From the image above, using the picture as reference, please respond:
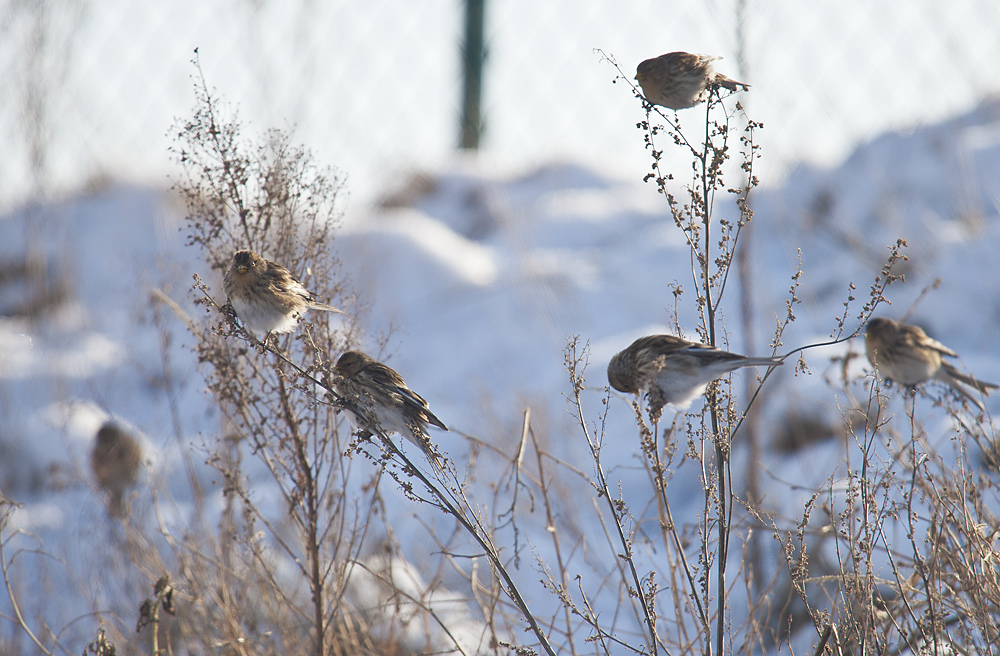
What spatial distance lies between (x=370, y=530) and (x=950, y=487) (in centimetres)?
412

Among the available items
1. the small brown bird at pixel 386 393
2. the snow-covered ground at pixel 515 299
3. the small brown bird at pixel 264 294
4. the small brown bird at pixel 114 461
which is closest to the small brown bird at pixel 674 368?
the small brown bird at pixel 386 393

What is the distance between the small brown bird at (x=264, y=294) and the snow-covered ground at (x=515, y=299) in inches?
94.3

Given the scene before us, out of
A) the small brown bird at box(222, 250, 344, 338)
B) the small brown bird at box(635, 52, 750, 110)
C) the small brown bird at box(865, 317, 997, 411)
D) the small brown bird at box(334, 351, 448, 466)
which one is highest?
the small brown bird at box(635, 52, 750, 110)

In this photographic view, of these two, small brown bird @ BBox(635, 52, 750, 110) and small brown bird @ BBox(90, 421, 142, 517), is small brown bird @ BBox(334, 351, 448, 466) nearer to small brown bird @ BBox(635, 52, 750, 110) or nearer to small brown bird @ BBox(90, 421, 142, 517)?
small brown bird @ BBox(635, 52, 750, 110)

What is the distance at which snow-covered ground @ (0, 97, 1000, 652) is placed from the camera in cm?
626

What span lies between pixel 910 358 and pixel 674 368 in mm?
640

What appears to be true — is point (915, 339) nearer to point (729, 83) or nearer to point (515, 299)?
point (729, 83)

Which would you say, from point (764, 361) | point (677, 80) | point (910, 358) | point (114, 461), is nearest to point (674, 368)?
point (764, 361)

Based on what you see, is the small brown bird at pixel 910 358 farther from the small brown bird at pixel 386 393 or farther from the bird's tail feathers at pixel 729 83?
the small brown bird at pixel 386 393

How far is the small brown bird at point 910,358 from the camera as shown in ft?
7.19

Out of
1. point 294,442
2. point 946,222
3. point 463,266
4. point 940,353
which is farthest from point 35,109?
point 946,222

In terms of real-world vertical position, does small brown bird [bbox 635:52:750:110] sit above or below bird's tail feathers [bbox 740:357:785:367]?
above

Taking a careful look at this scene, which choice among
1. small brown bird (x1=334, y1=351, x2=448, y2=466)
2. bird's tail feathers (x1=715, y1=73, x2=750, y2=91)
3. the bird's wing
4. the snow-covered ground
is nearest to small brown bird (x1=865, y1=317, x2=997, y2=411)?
the bird's wing

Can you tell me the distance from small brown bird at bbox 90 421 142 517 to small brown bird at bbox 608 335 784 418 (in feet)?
12.7
